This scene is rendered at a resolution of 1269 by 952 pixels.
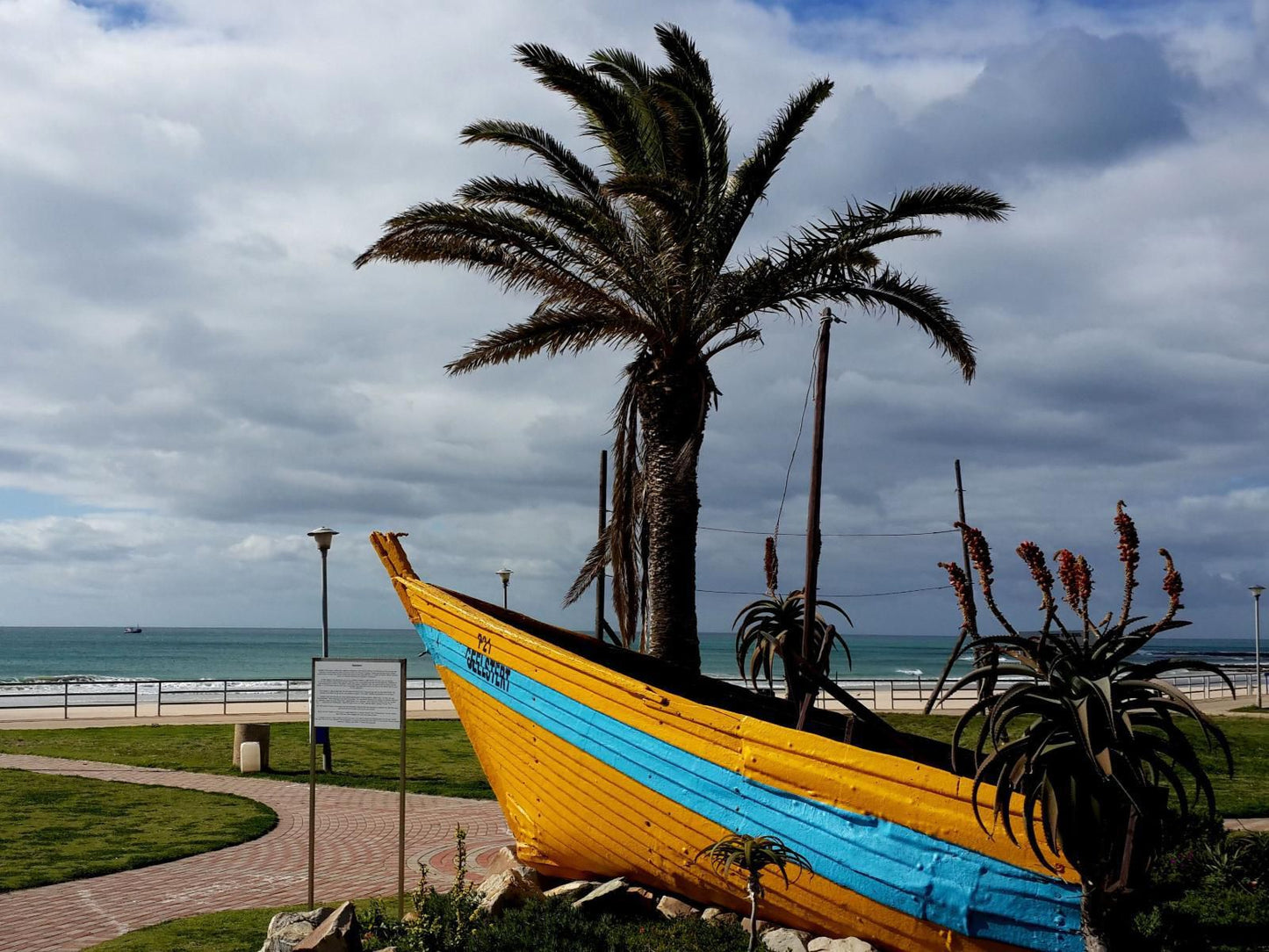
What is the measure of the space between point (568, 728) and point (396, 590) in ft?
8.95

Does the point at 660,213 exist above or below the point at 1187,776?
above

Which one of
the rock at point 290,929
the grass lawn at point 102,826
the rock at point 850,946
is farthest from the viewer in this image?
the grass lawn at point 102,826

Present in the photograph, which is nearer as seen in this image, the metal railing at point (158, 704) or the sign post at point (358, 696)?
the sign post at point (358, 696)

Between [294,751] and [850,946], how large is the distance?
15214 millimetres

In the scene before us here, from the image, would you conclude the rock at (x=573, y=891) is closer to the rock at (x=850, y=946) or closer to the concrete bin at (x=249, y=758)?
the rock at (x=850, y=946)

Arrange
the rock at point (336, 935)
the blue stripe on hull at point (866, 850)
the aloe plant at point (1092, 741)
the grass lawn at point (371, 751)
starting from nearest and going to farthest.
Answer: the aloe plant at point (1092, 741) < the blue stripe on hull at point (866, 850) < the rock at point (336, 935) < the grass lawn at point (371, 751)

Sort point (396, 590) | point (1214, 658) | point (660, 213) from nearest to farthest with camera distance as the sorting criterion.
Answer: point (396, 590) < point (660, 213) < point (1214, 658)

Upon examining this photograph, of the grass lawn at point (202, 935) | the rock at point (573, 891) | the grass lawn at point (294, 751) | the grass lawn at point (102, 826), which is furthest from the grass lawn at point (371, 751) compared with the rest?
the rock at point (573, 891)

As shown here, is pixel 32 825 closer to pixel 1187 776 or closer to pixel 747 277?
pixel 747 277

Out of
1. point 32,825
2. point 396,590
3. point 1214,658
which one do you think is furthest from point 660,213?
point 1214,658

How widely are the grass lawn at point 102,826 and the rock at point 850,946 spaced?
6.85 m

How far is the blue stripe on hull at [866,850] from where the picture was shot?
5.62m

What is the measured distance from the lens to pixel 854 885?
6.09 meters

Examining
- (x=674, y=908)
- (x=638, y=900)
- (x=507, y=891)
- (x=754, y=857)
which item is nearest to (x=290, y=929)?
(x=507, y=891)
